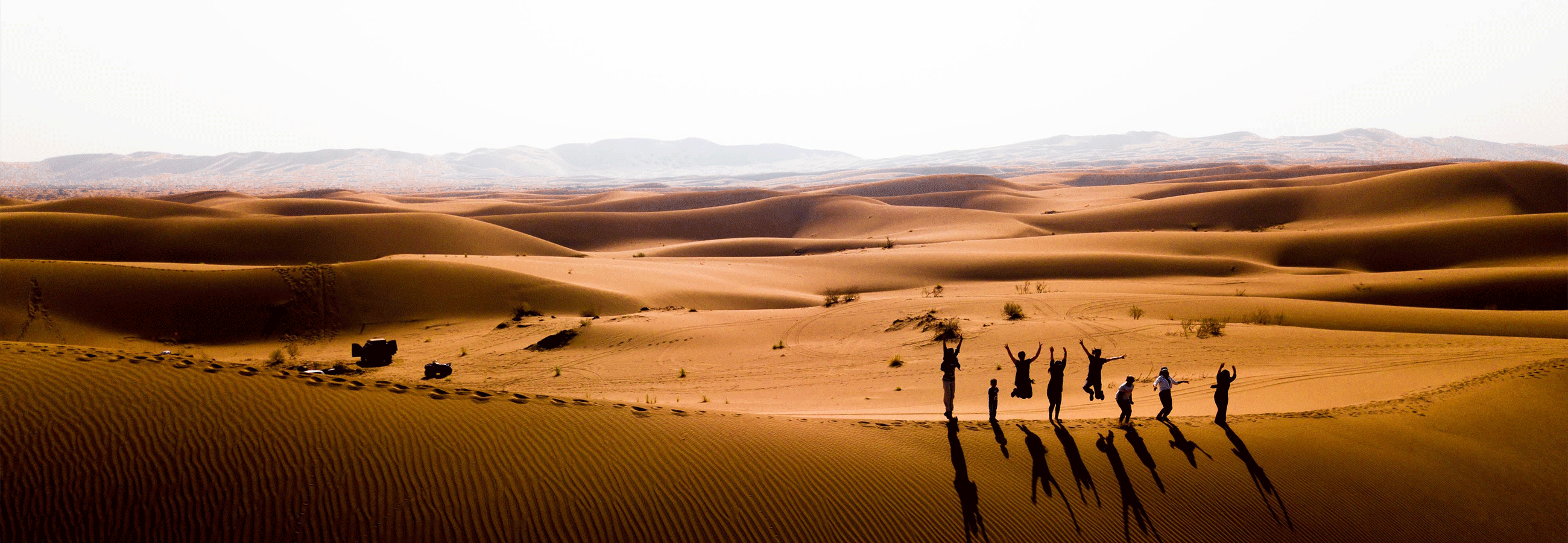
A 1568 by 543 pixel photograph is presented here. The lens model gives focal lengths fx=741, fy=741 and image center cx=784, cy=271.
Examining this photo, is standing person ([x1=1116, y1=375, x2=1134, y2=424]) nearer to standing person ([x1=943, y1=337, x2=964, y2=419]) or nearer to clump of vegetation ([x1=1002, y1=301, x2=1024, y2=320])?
standing person ([x1=943, y1=337, x2=964, y2=419])

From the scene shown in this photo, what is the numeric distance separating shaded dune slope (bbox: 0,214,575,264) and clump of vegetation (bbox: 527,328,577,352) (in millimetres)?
25863

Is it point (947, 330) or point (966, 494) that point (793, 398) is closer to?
point (947, 330)

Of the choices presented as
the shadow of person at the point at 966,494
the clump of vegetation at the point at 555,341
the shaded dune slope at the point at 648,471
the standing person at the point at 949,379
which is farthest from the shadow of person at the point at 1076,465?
the clump of vegetation at the point at 555,341

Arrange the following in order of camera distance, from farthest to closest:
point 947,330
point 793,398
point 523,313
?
point 523,313 < point 947,330 < point 793,398

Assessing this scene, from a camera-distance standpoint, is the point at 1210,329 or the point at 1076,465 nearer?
the point at 1076,465

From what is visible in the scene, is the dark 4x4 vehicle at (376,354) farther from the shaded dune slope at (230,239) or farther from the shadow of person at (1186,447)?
the shaded dune slope at (230,239)

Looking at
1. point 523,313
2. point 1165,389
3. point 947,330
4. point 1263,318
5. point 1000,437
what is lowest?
point 1263,318

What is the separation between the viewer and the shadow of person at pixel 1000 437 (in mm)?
6738

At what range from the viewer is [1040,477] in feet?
21.0

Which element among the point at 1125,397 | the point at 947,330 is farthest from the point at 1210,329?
the point at 1125,397

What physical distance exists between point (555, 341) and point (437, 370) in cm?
338

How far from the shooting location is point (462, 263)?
24.0 m

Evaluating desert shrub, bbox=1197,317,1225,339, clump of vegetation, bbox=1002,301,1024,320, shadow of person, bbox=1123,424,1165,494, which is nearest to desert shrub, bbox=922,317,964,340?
clump of vegetation, bbox=1002,301,1024,320

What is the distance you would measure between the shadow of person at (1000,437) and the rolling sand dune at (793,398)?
0.05 m
